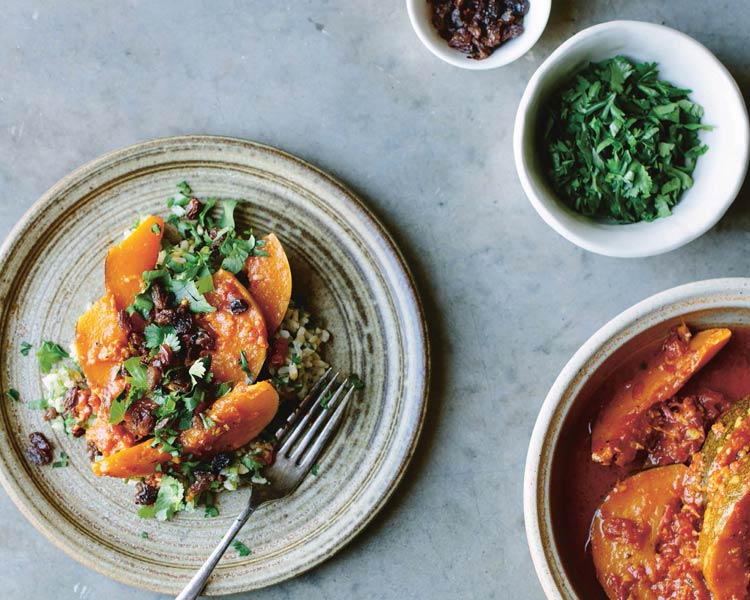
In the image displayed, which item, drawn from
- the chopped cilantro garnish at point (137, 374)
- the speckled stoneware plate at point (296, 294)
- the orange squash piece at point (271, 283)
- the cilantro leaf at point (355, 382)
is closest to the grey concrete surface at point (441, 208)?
the speckled stoneware plate at point (296, 294)

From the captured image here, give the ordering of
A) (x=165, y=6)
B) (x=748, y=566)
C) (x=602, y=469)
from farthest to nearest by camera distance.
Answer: (x=165, y=6) < (x=602, y=469) < (x=748, y=566)

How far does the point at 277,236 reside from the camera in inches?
74.9

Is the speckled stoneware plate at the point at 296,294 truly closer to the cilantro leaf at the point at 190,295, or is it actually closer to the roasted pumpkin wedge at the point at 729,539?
the cilantro leaf at the point at 190,295

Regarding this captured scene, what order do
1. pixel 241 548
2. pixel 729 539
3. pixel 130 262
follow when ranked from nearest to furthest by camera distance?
pixel 729 539
pixel 130 262
pixel 241 548

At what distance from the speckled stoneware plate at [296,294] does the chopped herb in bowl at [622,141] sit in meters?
0.49

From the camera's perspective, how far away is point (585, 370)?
1746mm

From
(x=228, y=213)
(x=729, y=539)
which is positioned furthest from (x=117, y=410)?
(x=729, y=539)

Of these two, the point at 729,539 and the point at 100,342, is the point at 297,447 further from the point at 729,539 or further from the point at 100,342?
the point at 729,539

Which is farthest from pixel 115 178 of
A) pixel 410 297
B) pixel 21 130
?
pixel 410 297

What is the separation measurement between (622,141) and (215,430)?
47.4 inches

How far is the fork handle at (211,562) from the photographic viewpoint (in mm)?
1802

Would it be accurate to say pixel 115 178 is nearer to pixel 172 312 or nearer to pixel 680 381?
pixel 172 312

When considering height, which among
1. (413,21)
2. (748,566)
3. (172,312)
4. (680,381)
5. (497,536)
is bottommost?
(748,566)

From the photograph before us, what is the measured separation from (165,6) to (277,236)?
716 millimetres
